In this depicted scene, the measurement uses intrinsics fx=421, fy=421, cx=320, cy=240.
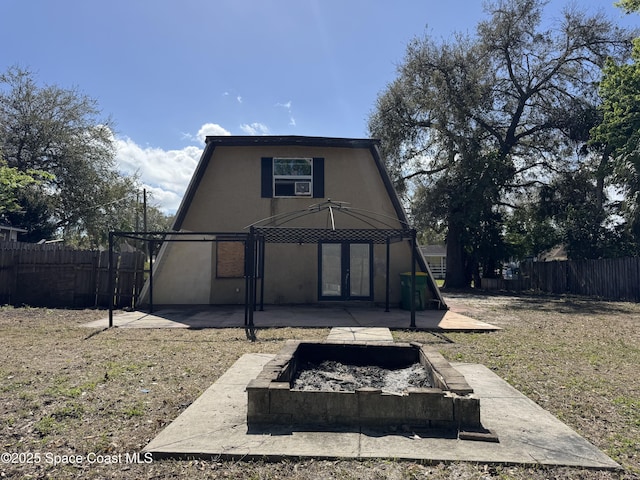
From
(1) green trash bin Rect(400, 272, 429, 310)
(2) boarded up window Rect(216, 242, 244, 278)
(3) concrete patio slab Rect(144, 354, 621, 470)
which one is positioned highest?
(2) boarded up window Rect(216, 242, 244, 278)

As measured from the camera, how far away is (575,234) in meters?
21.7

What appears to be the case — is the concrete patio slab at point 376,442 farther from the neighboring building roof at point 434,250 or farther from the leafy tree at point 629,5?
the neighboring building roof at point 434,250

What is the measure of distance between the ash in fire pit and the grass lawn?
1194 mm

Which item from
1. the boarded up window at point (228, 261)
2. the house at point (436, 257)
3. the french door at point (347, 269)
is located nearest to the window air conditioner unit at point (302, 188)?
the french door at point (347, 269)

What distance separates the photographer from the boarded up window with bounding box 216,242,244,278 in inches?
490

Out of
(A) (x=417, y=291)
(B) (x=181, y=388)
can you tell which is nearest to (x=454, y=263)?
(A) (x=417, y=291)

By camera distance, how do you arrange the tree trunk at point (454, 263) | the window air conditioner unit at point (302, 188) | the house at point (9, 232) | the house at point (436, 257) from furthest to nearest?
1. the house at point (436, 257)
2. the tree trunk at point (454, 263)
3. the house at point (9, 232)
4. the window air conditioner unit at point (302, 188)

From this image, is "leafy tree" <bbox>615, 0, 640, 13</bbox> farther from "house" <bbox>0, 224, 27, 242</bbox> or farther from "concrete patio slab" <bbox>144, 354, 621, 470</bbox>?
"house" <bbox>0, 224, 27, 242</bbox>

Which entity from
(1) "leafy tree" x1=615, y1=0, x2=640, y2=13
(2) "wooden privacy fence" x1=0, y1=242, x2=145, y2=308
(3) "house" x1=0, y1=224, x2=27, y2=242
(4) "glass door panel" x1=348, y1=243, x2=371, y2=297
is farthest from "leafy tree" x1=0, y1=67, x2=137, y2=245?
(1) "leafy tree" x1=615, y1=0, x2=640, y2=13

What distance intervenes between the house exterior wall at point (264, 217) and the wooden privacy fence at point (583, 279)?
9.89 metres

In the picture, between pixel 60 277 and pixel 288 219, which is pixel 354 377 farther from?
pixel 60 277

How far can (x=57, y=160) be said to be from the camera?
22719 millimetres

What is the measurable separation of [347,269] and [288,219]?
2332mm

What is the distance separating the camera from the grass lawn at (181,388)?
118 inches
